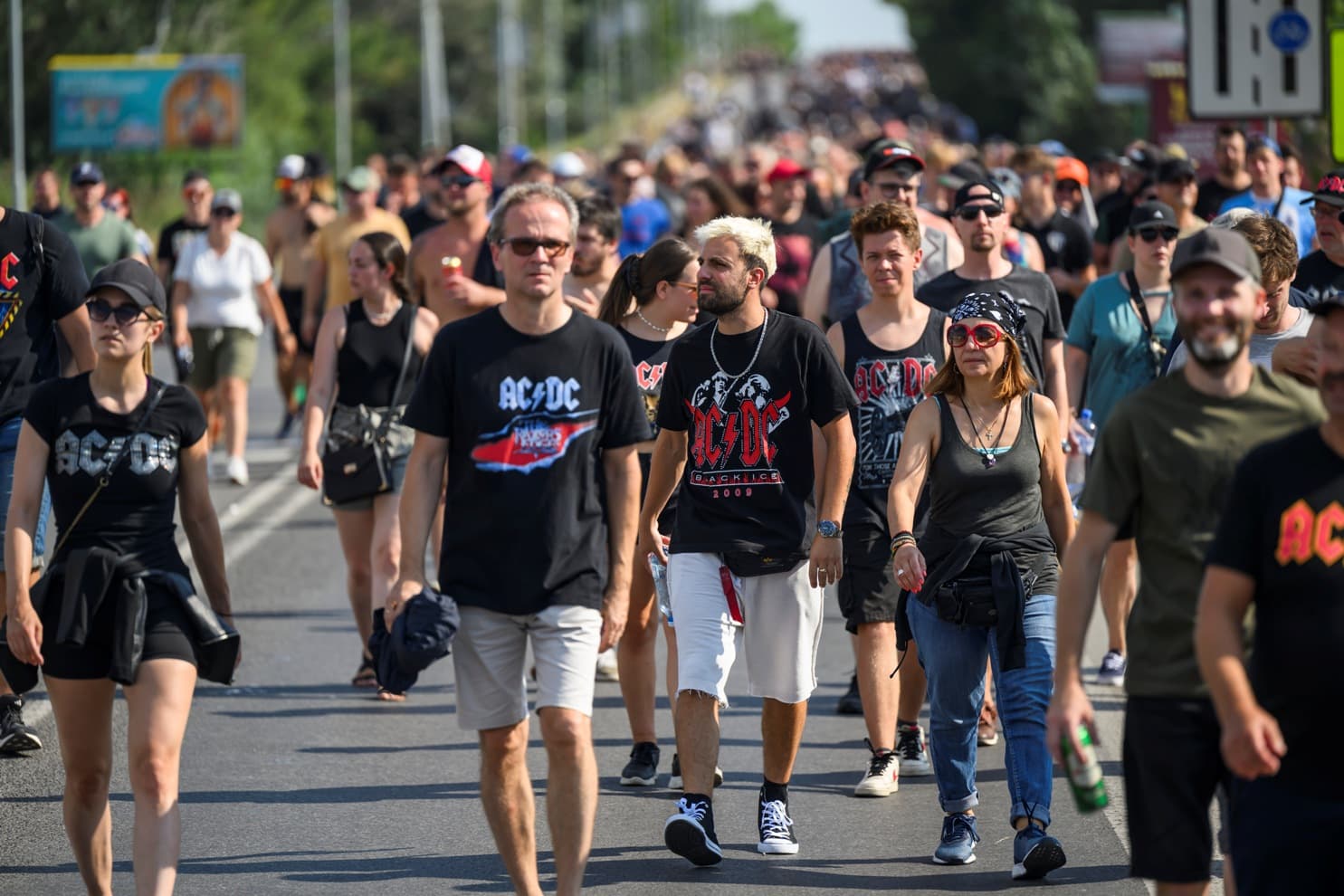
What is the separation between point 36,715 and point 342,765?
1.47 m

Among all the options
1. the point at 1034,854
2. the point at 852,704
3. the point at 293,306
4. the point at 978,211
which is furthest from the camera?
the point at 293,306

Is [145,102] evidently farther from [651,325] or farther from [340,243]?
[651,325]

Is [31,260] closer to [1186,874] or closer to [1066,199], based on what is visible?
[1186,874]

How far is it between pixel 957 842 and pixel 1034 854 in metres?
0.38

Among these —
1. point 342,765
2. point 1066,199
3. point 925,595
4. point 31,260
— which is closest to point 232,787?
point 342,765

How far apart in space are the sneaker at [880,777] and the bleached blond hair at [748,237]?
1775mm

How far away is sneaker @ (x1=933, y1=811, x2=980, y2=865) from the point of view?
6.98 metres

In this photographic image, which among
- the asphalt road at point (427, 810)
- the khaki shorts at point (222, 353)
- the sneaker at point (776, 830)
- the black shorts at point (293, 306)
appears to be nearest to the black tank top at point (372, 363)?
the asphalt road at point (427, 810)

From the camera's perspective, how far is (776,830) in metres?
7.18

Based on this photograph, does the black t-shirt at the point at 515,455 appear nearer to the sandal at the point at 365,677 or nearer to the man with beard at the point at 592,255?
the man with beard at the point at 592,255

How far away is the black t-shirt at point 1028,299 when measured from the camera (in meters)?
8.70

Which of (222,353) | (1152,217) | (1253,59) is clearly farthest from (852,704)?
(222,353)

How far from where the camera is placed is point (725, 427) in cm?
718

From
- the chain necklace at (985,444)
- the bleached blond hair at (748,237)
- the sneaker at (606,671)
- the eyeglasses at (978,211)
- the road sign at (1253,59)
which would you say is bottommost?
the sneaker at (606,671)
